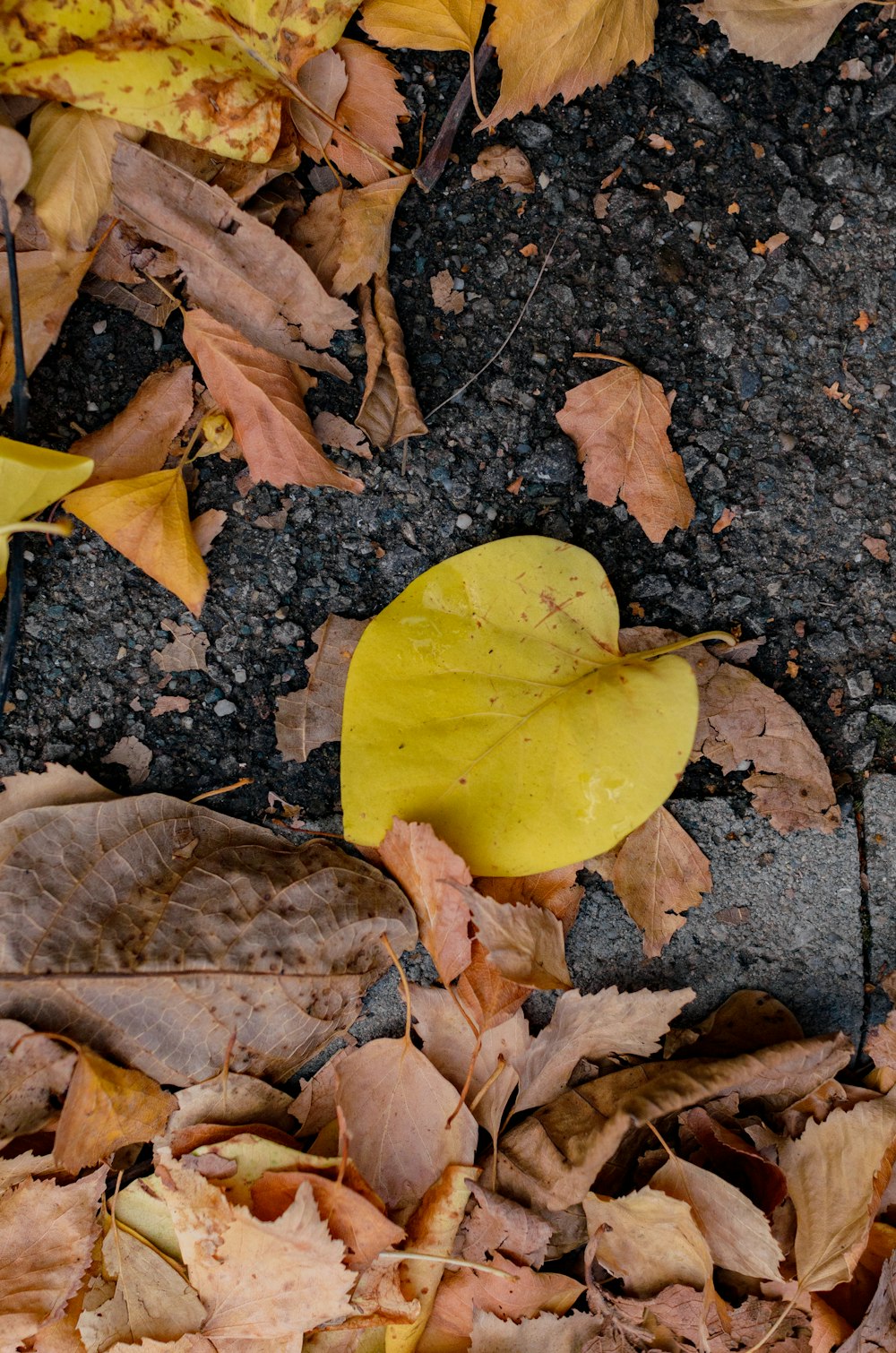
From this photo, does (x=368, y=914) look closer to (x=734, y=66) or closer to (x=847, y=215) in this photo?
(x=847, y=215)

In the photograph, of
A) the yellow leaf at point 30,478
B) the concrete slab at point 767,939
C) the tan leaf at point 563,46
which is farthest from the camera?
the concrete slab at point 767,939

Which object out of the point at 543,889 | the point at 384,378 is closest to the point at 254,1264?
the point at 543,889

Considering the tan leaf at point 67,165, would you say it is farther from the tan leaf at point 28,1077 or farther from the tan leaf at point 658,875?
the tan leaf at point 658,875

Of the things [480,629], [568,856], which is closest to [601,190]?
[480,629]

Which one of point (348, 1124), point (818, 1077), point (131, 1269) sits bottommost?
point (131, 1269)

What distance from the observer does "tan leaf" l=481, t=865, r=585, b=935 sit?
153 centimetres

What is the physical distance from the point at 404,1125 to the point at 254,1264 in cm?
32

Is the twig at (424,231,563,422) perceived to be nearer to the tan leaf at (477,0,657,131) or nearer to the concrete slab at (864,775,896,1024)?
the tan leaf at (477,0,657,131)

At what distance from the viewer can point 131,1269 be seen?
1559 mm

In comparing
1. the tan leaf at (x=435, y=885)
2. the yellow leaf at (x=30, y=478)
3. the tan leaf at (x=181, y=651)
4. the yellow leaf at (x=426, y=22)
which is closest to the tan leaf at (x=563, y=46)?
the yellow leaf at (x=426, y=22)

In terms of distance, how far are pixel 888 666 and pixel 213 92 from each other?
1463mm

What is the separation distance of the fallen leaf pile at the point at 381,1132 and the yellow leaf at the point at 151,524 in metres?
0.38

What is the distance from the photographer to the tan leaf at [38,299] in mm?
1428

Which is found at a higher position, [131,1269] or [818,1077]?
[818,1077]
